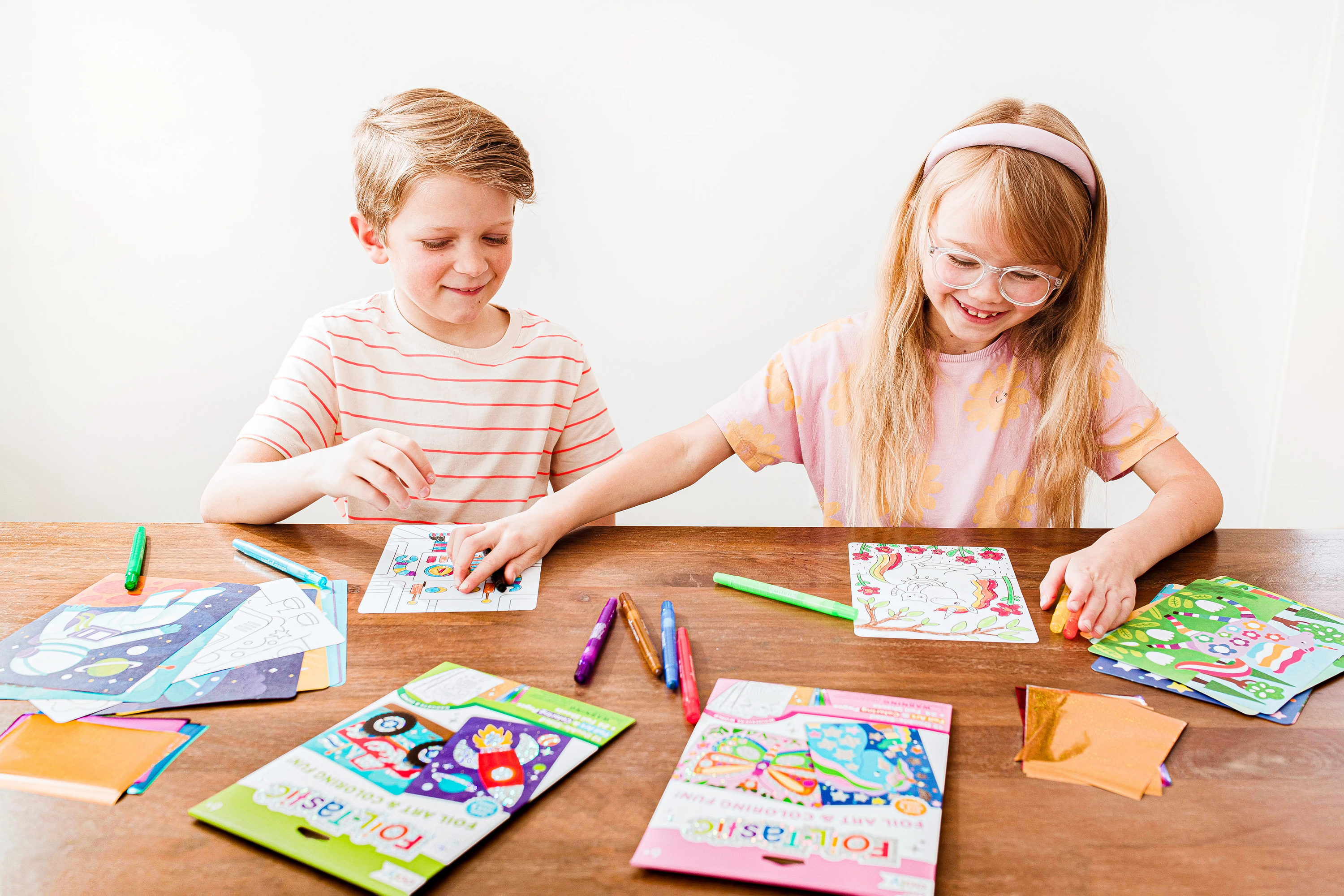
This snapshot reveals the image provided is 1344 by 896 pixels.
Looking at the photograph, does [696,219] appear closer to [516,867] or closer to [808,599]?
[808,599]

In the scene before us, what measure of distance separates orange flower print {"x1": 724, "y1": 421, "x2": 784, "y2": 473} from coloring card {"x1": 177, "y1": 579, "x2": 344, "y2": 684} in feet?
1.92

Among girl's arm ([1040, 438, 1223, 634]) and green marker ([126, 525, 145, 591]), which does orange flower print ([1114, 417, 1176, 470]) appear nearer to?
girl's arm ([1040, 438, 1223, 634])

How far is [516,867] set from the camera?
485 mm

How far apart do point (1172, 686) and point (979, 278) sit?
0.53 metres

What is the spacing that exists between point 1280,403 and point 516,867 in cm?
246

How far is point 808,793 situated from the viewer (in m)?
0.54

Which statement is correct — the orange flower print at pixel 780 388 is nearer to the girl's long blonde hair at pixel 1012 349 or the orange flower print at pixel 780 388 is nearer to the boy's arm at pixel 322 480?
the girl's long blonde hair at pixel 1012 349

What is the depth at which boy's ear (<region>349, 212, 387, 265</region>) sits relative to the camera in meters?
1.24

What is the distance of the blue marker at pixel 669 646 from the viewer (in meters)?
0.67

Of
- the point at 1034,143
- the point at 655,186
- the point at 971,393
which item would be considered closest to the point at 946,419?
the point at 971,393

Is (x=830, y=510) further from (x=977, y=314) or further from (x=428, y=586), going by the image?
(x=428, y=586)

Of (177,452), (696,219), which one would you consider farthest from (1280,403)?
(177,452)

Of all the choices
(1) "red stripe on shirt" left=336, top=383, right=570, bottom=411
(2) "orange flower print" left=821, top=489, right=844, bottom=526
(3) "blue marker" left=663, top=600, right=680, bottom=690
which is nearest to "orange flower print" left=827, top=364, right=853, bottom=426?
(2) "orange flower print" left=821, top=489, right=844, bottom=526

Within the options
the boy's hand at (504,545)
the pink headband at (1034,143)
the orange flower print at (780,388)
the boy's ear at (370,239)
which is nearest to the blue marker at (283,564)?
the boy's hand at (504,545)
